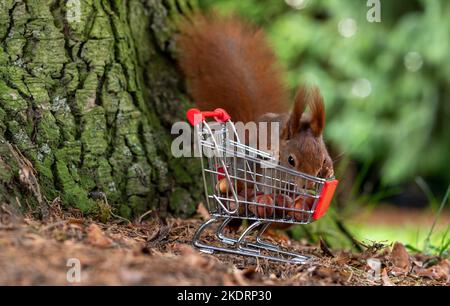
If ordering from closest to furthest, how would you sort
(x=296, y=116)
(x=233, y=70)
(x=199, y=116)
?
(x=199, y=116)
(x=296, y=116)
(x=233, y=70)

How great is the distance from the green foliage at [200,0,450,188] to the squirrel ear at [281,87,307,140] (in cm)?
251

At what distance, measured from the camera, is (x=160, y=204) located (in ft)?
8.98

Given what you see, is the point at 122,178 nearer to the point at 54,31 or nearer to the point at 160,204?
the point at 160,204

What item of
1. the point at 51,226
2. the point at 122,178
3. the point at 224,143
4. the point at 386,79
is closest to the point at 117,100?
the point at 122,178

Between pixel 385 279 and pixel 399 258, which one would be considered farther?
pixel 399 258

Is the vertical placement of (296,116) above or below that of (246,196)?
above

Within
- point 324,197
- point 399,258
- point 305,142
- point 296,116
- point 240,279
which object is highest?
point 296,116

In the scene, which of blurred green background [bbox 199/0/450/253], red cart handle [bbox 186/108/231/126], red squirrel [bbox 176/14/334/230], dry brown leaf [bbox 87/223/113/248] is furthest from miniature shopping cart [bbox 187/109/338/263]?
blurred green background [bbox 199/0/450/253]

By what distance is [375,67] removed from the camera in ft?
18.7

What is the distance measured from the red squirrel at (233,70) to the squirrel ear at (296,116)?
2 centimetres

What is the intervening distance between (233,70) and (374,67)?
315 cm

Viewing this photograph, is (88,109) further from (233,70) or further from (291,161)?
(291,161)

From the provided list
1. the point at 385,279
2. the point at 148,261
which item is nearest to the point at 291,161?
the point at 385,279

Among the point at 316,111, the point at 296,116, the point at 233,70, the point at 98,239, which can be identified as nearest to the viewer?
the point at 98,239
